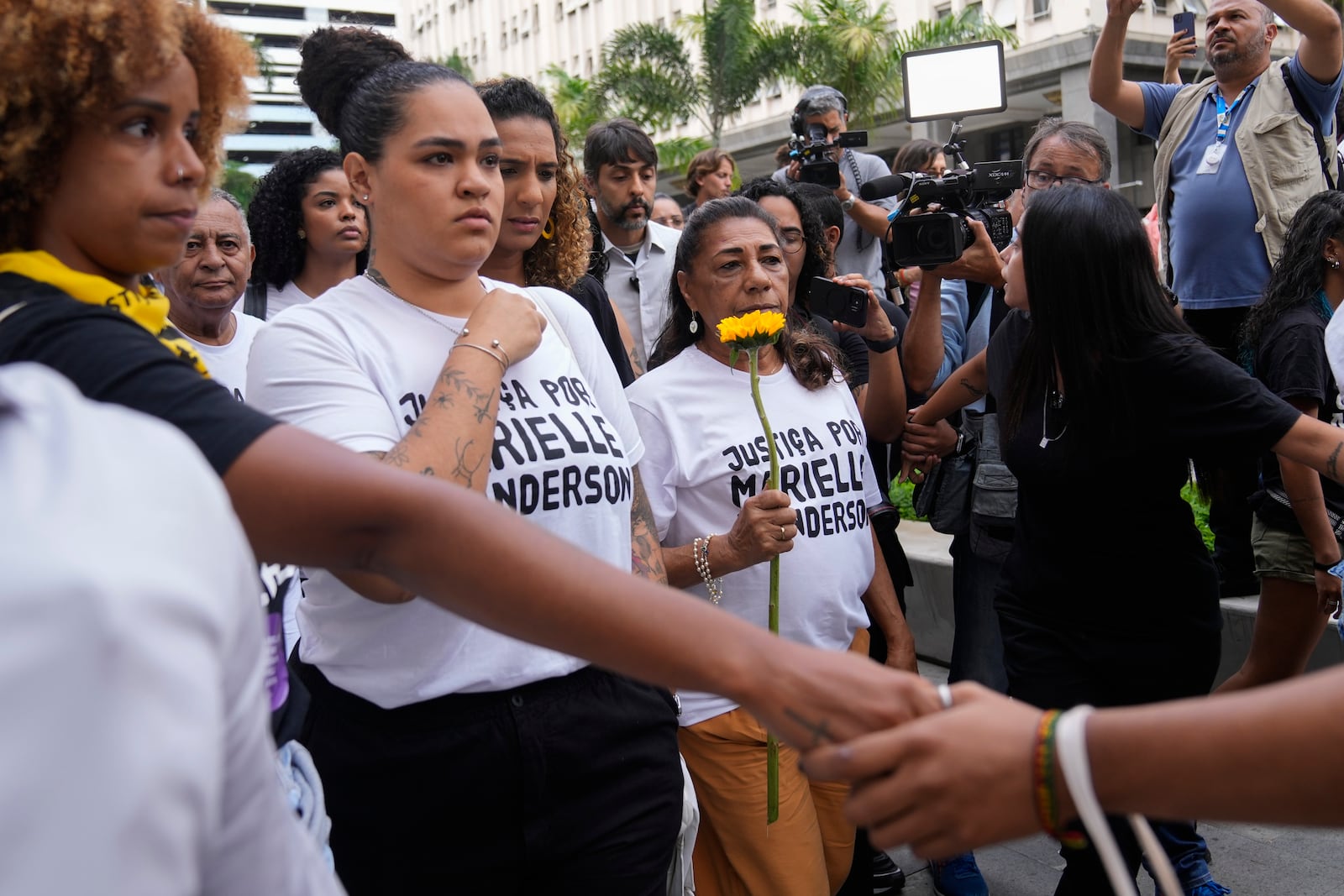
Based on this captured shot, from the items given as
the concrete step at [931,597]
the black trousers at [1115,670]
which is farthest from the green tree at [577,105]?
the black trousers at [1115,670]

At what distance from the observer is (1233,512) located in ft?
16.8

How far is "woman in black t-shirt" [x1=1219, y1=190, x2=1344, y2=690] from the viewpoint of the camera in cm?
407

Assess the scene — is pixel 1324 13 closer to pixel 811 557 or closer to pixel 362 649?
pixel 811 557

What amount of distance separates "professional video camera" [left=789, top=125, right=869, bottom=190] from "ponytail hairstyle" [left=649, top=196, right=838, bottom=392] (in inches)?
75.8

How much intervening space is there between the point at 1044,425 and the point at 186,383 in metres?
2.40

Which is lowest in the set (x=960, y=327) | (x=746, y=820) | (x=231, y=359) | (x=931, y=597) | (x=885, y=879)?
(x=885, y=879)

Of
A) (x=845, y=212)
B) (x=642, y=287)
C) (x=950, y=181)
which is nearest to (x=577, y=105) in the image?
(x=845, y=212)

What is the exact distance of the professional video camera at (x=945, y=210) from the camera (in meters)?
4.13

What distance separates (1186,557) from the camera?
10.2ft

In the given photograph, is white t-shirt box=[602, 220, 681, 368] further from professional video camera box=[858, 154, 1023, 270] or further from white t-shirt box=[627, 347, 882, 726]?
white t-shirt box=[627, 347, 882, 726]

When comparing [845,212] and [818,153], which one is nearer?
[818,153]

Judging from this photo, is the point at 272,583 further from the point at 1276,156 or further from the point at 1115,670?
the point at 1276,156

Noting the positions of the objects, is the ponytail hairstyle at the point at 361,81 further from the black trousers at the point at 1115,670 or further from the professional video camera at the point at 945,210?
the black trousers at the point at 1115,670

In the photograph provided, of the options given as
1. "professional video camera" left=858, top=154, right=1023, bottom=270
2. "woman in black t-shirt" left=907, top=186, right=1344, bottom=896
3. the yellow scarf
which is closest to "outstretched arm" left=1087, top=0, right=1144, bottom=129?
"professional video camera" left=858, top=154, right=1023, bottom=270
